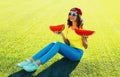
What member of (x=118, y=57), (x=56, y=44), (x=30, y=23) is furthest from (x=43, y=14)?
(x=56, y=44)

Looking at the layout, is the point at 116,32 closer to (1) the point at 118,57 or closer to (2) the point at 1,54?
(1) the point at 118,57

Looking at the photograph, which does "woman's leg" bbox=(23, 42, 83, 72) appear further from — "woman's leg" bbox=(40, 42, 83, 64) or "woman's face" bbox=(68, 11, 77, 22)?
"woman's face" bbox=(68, 11, 77, 22)

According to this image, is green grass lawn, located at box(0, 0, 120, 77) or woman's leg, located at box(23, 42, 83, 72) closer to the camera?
woman's leg, located at box(23, 42, 83, 72)

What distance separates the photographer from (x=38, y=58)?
6.81 m

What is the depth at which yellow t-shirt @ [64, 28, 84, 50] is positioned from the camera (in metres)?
7.42

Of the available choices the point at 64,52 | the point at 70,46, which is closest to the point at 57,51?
the point at 64,52

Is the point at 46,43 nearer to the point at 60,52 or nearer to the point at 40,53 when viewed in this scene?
the point at 60,52

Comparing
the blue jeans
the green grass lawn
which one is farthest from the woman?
the green grass lawn

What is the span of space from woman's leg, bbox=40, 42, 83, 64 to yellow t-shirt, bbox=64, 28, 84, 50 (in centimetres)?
13

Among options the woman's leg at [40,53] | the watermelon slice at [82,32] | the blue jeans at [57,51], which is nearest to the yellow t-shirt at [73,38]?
the blue jeans at [57,51]

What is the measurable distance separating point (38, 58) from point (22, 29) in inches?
200

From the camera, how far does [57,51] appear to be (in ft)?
23.2

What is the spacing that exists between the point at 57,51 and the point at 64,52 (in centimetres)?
40

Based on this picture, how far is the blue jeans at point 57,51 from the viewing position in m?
6.77
